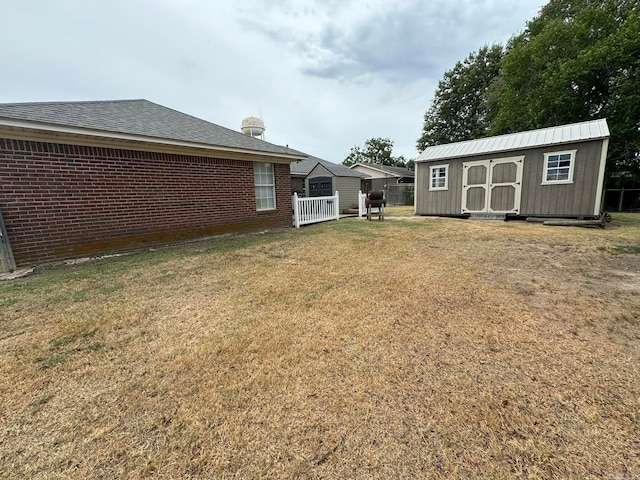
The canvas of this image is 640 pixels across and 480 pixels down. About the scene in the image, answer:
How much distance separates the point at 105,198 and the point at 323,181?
11.8 m

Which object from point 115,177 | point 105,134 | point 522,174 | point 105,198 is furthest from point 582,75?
point 105,198

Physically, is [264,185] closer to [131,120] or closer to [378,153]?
[131,120]

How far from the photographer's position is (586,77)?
43.9 ft

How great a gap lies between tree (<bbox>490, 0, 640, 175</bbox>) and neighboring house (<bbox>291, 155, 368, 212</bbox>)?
1083 centimetres

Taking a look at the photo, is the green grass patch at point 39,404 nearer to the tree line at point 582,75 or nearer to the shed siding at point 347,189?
the shed siding at point 347,189

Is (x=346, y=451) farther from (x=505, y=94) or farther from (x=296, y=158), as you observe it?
(x=505, y=94)

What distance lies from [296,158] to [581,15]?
742 inches

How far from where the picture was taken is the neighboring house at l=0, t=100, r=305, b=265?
468 centimetres

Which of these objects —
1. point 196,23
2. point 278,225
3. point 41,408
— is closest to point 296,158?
point 278,225

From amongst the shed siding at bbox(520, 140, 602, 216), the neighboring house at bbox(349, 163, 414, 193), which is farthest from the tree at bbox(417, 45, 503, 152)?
the shed siding at bbox(520, 140, 602, 216)

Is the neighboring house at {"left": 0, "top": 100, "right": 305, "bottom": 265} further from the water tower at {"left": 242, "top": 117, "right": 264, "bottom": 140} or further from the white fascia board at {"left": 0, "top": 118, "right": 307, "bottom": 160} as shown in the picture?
the water tower at {"left": 242, "top": 117, "right": 264, "bottom": 140}

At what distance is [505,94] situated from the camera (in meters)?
17.5

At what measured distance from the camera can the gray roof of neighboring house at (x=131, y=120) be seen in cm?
486

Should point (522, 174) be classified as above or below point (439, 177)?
below
